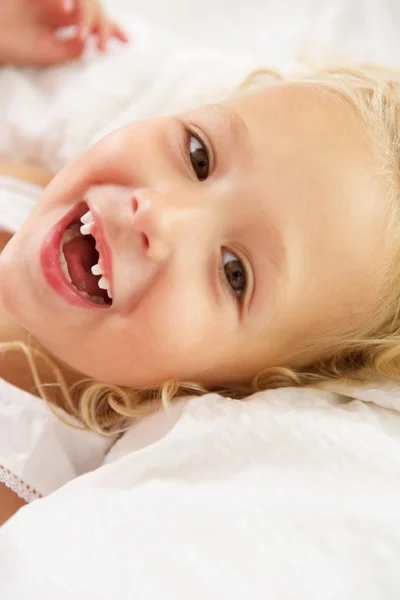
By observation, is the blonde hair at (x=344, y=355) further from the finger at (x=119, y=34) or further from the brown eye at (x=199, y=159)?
the finger at (x=119, y=34)

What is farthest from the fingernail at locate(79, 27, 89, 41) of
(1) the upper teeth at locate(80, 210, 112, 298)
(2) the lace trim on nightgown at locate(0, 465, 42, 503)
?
(2) the lace trim on nightgown at locate(0, 465, 42, 503)

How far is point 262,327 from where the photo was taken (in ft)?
2.72

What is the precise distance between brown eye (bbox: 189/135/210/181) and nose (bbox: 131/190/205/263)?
0.06m

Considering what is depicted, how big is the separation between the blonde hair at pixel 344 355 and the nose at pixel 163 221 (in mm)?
206

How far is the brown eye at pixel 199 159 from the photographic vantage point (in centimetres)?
82

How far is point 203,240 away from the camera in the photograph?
77 centimetres

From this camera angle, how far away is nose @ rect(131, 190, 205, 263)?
74 cm

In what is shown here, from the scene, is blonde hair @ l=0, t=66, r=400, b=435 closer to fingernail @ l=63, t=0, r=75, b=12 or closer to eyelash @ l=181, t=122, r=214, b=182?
eyelash @ l=181, t=122, r=214, b=182

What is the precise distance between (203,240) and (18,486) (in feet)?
1.39

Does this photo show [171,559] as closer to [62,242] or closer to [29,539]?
[29,539]

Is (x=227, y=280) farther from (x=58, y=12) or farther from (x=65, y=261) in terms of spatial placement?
(x=58, y=12)

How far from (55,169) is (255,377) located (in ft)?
1.83

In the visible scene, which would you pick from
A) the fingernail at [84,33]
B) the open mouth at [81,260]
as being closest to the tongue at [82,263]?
the open mouth at [81,260]

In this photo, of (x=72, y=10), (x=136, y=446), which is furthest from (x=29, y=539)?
(x=72, y=10)
